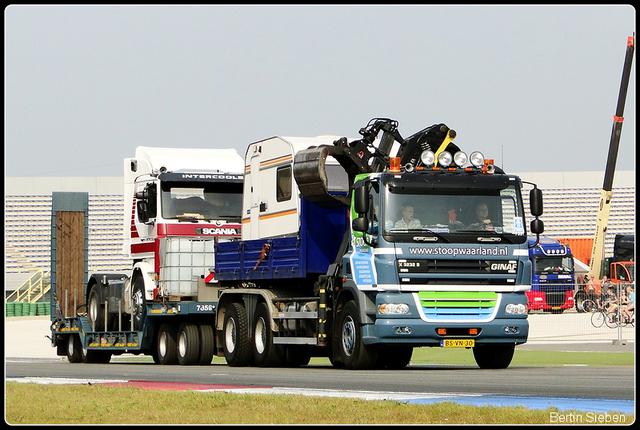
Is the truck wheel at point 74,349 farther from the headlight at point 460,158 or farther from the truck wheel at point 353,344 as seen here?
the headlight at point 460,158

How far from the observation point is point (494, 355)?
65.2 ft

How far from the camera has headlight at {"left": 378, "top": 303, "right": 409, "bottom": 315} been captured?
58.8 feet

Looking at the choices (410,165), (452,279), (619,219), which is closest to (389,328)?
(452,279)

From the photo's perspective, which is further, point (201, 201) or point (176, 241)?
point (201, 201)

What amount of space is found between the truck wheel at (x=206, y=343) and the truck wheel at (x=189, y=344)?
0.26ft

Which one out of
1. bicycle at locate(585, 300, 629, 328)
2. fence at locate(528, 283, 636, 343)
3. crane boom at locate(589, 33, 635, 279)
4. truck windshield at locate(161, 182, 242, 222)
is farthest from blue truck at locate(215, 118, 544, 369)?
crane boom at locate(589, 33, 635, 279)

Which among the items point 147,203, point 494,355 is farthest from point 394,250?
point 147,203

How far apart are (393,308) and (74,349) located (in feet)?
40.6

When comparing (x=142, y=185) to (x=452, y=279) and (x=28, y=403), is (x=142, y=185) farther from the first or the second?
(x=28, y=403)

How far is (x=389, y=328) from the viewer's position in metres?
17.8

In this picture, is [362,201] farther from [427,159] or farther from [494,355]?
[494,355]

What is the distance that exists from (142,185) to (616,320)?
50.7ft

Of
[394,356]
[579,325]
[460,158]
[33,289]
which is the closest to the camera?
[460,158]

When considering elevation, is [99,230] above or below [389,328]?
above
